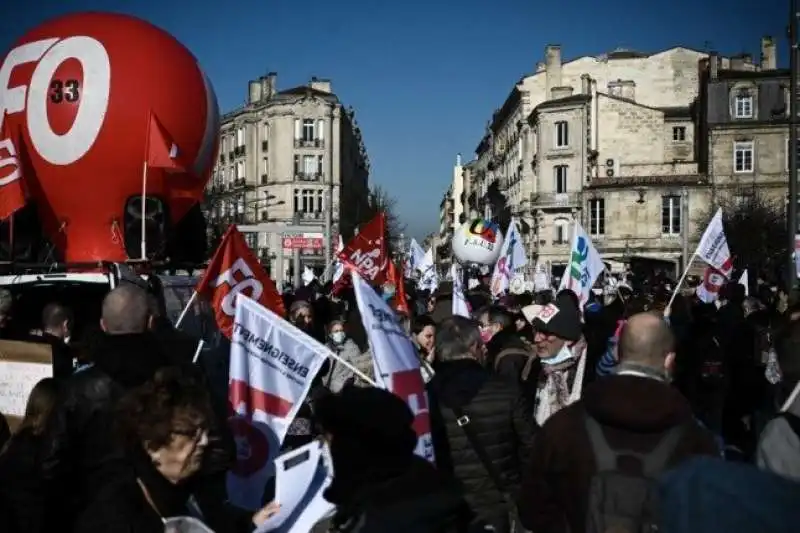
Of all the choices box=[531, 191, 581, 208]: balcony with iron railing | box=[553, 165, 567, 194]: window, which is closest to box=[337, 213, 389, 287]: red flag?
box=[531, 191, 581, 208]: balcony with iron railing

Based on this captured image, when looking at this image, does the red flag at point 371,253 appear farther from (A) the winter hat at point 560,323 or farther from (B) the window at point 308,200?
(B) the window at point 308,200

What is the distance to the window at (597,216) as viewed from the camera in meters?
66.9

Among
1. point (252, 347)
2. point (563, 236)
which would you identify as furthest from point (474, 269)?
point (252, 347)

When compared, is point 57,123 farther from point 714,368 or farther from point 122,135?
point 714,368

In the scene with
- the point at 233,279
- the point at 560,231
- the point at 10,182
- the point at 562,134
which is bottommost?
the point at 233,279

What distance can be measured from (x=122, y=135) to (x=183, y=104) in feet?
2.61

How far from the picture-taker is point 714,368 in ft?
31.8

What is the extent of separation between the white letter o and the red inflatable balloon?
0.03 feet

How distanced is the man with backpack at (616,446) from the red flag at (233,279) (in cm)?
400

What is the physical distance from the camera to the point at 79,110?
10445 millimetres

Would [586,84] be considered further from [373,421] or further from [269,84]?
[373,421]

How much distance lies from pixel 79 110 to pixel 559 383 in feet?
20.2

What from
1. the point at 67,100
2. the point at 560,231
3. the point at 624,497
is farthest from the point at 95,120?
the point at 560,231

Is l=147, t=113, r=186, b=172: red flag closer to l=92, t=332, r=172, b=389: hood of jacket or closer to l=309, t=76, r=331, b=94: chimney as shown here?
l=92, t=332, r=172, b=389: hood of jacket
